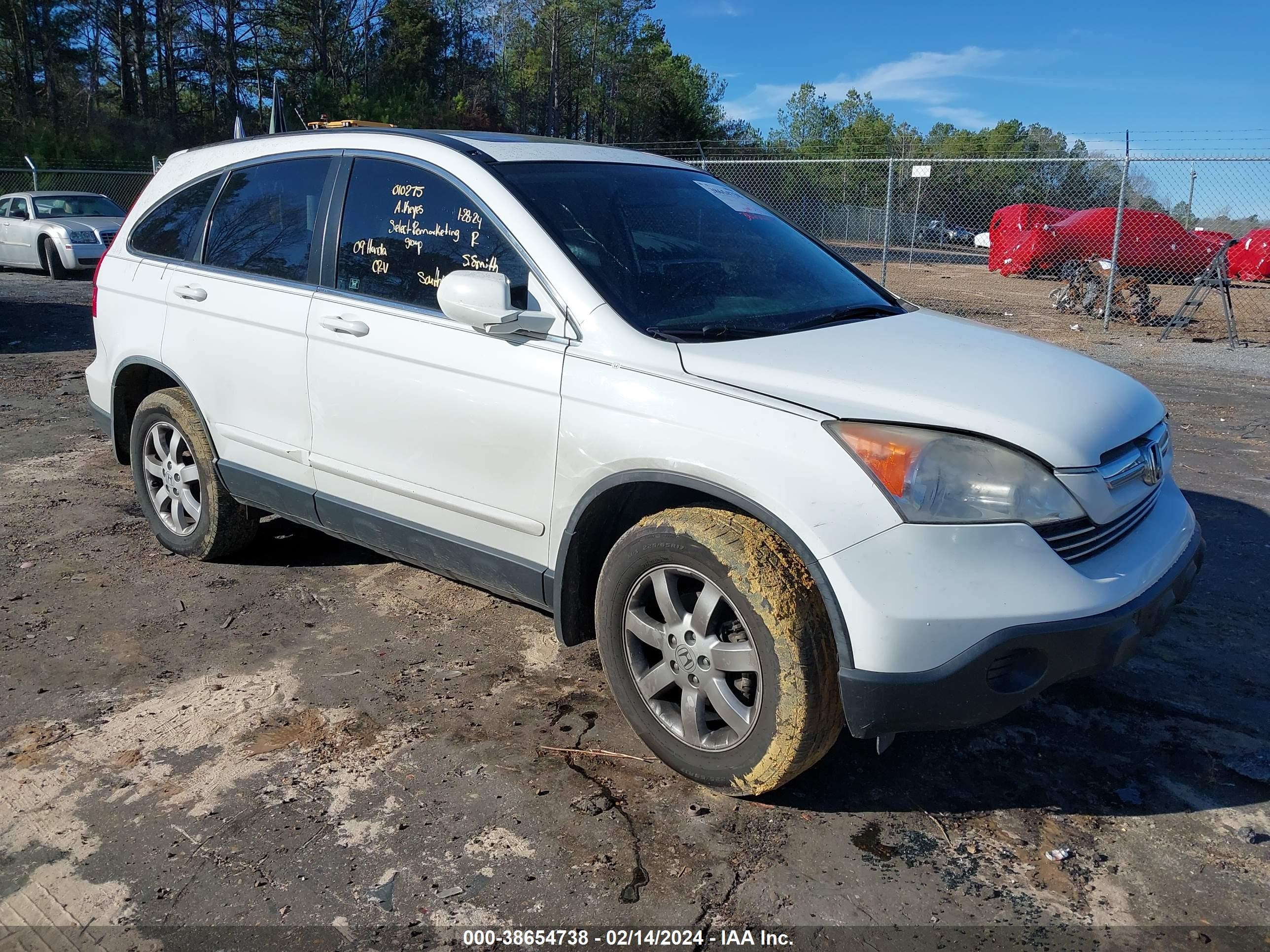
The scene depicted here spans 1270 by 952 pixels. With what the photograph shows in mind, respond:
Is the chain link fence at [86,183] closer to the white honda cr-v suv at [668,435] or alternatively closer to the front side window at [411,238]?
the white honda cr-v suv at [668,435]

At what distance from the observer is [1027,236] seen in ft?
75.4

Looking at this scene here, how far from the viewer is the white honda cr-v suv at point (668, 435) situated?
251 cm

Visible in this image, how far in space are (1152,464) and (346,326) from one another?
2.75 m

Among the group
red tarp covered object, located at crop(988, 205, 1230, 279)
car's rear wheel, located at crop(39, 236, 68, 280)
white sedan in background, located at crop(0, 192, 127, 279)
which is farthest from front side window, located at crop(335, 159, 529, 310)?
red tarp covered object, located at crop(988, 205, 1230, 279)

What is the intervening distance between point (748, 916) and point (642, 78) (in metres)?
63.7

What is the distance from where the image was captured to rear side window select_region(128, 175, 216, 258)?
4.49m

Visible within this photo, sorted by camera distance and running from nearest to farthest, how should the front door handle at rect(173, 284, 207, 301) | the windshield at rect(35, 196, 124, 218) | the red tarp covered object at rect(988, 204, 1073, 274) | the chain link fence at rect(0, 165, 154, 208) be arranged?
the front door handle at rect(173, 284, 207, 301) < the windshield at rect(35, 196, 124, 218) < the red tarp covered object at rect(988, 204, 1073, 274) < the chain link fence at rect(0, 165, 154, 208)

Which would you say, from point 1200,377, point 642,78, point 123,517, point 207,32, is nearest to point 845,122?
point 642,78

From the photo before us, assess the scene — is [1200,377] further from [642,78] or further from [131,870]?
[642,78]

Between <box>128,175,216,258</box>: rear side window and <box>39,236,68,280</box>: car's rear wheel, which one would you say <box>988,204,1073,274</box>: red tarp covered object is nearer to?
<box>39,236,68,280</box>: car's rear wheel

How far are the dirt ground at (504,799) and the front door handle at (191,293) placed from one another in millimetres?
1265

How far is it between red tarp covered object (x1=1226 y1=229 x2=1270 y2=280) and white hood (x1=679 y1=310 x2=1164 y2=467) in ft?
72.1

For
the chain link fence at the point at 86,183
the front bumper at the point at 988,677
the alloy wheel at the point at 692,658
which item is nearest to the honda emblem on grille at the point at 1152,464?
the front bumper at the point at 988,677

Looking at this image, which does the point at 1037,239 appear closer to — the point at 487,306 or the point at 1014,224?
the point at 1014,224
